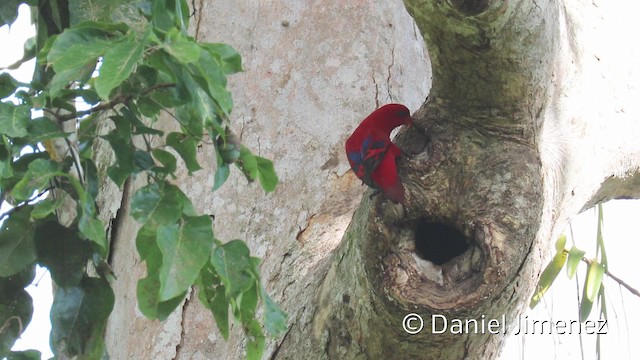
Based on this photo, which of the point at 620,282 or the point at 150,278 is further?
the point at 620,282

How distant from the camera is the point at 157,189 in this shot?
1379 millimetres

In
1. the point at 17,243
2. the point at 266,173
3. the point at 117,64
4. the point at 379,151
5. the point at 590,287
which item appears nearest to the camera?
the point at 117,64

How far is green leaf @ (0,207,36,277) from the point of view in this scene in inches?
56.4

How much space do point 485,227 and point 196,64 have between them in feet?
2.72

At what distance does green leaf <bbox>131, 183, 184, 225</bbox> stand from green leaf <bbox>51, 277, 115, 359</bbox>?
0.22 m

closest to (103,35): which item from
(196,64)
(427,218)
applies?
(196,64)

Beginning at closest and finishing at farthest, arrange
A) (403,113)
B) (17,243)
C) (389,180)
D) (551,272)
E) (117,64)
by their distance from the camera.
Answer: (117,64), (17,243), (389,180), (403,113), (551,272)

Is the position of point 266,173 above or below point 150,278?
above

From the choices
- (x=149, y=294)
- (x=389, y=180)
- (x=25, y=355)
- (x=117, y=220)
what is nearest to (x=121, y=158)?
(x=149, y=294)

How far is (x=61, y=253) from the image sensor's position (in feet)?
4.75

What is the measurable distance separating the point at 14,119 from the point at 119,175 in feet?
0.65

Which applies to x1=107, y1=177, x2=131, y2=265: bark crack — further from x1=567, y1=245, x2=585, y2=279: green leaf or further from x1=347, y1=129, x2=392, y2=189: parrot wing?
x1=567, y1=245, x2=585, y2=279: green leaf

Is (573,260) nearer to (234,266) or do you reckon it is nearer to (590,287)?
(590,287)

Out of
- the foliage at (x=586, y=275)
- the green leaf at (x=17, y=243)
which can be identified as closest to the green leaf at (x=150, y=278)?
the green leaf at (x=17, y=243)
